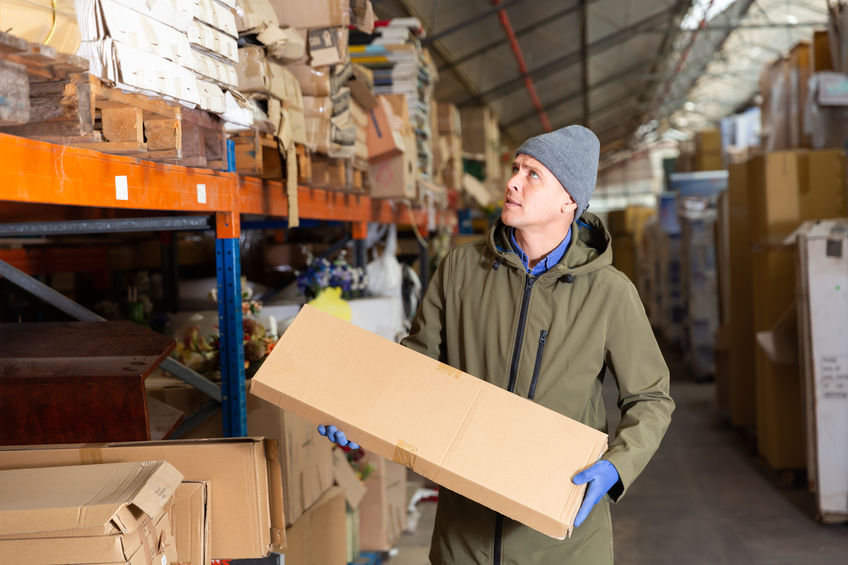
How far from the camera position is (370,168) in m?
4.77

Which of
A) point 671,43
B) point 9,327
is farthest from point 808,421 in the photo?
point 671,43

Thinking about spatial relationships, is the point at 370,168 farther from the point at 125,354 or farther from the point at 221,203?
the point at 125,354

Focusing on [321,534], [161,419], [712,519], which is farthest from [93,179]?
[712,519]

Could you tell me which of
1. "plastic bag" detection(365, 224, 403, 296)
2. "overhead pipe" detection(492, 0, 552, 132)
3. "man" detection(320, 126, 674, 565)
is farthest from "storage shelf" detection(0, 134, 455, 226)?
"overhead pipe" detection(492, 0, 552, 132)

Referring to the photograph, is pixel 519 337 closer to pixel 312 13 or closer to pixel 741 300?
pixel 312 13

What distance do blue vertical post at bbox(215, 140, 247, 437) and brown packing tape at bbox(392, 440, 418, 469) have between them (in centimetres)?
104

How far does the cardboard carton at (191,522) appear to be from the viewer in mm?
1944

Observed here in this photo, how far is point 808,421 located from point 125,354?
4.13m

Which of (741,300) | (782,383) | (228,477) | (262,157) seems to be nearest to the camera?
(228,477)

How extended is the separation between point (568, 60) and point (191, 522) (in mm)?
12406

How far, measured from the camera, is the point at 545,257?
232cm

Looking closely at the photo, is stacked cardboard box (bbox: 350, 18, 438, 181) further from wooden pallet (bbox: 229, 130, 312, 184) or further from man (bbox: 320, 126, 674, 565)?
man (bbox: 320, 126, 674, 565)

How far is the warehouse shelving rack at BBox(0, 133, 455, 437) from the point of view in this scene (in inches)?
66.9

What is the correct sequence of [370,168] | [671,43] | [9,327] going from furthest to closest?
[671,43] < [370,168] < [9,327]
